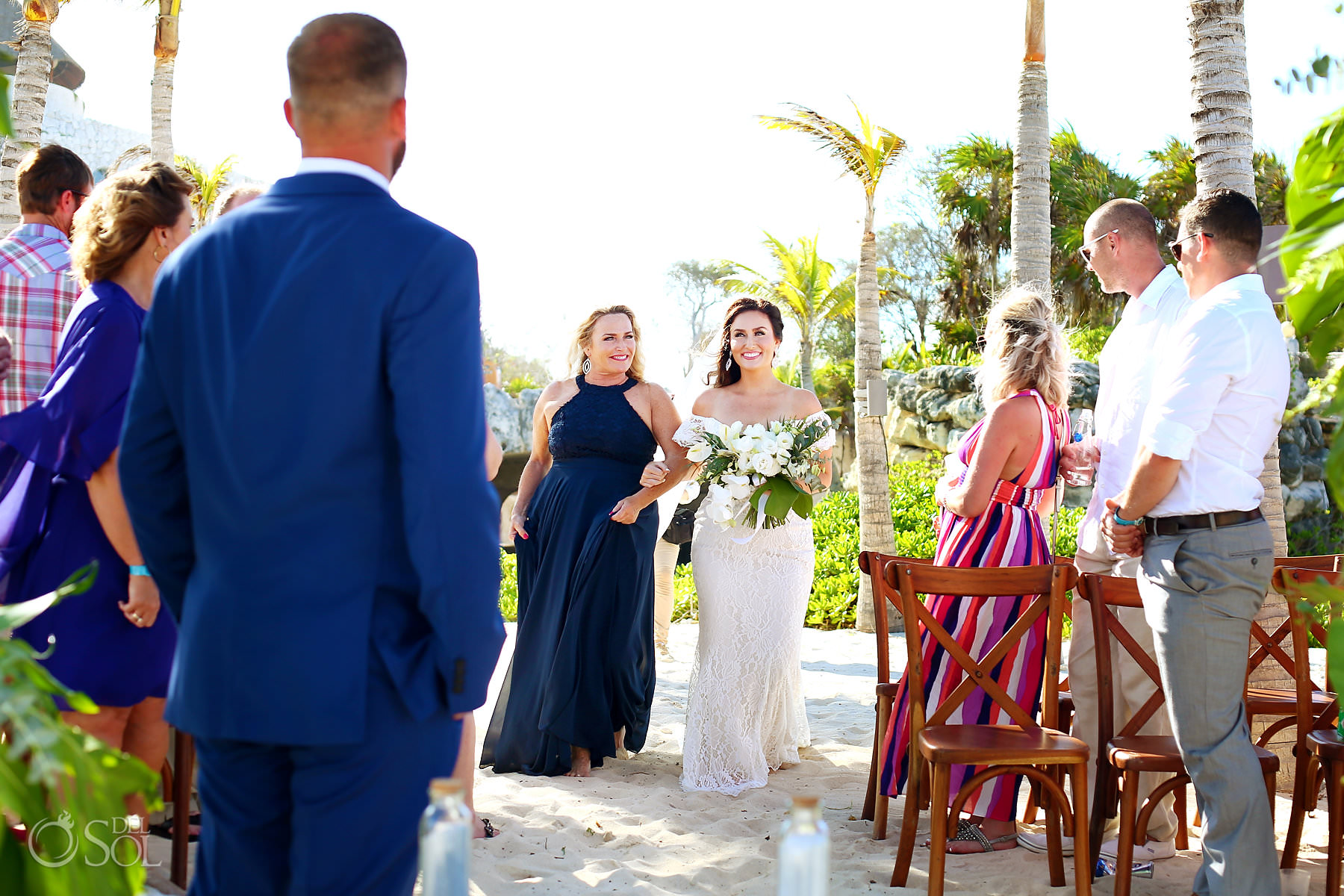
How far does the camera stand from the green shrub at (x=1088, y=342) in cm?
1757

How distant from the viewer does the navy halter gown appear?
5328 mm

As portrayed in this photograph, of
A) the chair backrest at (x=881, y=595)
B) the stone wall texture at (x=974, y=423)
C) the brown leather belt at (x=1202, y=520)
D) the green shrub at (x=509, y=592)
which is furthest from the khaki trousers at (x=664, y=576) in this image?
the stone wall texture at (x=974, y=423)

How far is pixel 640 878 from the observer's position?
154 inches

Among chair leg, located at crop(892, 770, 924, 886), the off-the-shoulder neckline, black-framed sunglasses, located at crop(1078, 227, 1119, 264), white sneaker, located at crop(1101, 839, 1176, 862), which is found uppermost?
black-framed sunglasses, located at crop(1078, 227, 1119, 264)

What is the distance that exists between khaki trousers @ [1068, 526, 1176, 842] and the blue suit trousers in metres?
3.21

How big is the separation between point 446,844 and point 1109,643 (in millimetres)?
3209

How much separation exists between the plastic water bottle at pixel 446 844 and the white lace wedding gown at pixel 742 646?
389 centimetres

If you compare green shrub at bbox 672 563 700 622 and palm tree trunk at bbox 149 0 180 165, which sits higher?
palm tree trunk at bbox 149 0 180 165

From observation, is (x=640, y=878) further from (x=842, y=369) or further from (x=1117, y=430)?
(x=842, y=369)

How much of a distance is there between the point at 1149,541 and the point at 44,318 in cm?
399

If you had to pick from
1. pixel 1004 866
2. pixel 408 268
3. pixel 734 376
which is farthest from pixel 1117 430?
pixel 408 268

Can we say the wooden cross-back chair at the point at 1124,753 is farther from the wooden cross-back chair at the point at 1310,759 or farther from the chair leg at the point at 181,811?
the chair leg at the point at 181,811

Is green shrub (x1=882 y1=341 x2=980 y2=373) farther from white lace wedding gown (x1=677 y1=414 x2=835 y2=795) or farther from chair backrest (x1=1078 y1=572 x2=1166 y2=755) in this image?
chair backrest (x1=1078 y1=572 x2=1166 y2=755)

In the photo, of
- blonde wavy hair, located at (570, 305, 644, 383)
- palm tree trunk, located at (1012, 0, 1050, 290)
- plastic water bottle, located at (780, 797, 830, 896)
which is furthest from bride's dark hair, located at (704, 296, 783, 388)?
plastic water bottle, located at (780, 797, 830, 896)
